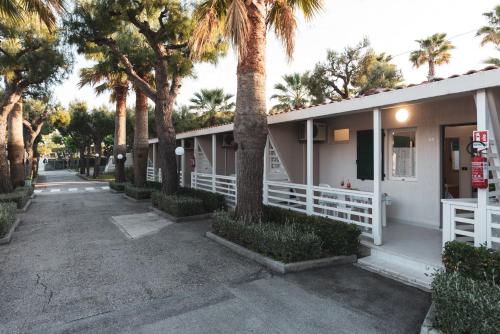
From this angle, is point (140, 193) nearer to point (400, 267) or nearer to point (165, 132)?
point (165, 132)

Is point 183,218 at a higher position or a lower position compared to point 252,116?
lower

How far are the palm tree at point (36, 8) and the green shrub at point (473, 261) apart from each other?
8.20 metres

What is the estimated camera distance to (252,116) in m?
6.23

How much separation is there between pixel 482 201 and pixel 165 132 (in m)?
9.36

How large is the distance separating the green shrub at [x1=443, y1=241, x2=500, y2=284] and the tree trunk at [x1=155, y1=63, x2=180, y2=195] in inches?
341

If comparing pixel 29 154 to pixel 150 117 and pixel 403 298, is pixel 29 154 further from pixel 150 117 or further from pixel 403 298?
pixel 403 298

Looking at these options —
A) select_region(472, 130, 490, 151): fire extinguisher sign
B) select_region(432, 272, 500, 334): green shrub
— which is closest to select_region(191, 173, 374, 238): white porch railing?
select_region(472, 130, 490, 151): fire extinguisher sign

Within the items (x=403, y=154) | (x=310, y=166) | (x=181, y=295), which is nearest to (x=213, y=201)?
(x=310, y=166)

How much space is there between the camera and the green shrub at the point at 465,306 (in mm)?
2619

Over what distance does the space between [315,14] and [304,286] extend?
18.7ft

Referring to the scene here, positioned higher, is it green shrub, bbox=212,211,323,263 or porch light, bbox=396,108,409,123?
porch light, bbox=396,108,409,123

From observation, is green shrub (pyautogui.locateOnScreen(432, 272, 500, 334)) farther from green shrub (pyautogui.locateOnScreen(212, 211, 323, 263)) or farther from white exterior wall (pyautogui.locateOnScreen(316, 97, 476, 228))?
white exterior wall (pyautogui.locateOnScreen(316, 97, 476, 228))

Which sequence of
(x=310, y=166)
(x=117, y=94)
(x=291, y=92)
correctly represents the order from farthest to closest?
(x=291, y=92) → (x=117, y=94) → (x=310, y=166)

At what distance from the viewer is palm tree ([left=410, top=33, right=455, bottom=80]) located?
72.6 feet
